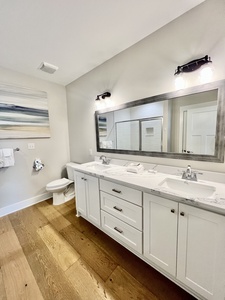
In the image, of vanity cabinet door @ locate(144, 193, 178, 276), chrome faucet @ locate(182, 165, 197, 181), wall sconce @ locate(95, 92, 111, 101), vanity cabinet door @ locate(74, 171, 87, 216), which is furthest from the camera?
wall sconce @ locate(95, 92, 111, 101)

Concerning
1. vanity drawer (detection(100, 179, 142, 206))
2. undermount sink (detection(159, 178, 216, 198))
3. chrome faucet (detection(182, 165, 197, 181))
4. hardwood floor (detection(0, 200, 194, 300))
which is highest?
chrome faucet (detection(182, 165, 197, 181))

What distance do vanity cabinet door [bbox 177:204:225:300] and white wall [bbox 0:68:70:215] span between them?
252cm

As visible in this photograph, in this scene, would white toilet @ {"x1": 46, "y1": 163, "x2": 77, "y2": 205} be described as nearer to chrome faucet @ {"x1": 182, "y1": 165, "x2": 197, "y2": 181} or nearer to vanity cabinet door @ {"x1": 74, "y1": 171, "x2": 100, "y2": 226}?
vanity cabinet door @ {"x1": 74, "y1": 171, "x2": 100, "y2": 226}

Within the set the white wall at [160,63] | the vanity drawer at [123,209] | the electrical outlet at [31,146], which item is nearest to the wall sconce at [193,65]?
the white wall at [160,63]

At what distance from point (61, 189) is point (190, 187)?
2.12 meters

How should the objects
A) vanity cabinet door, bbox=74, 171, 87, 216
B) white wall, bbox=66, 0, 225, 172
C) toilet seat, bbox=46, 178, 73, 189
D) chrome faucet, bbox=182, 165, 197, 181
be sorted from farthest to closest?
1. toilet seat, bbox=46, 178, 73, 189
2. vanity cabinet door, bbox=74, 171, 87, 216
3. chrome faucet, bbox=182, 165, 197, 181
4. white wall, bbox=66, 0, 225, 172

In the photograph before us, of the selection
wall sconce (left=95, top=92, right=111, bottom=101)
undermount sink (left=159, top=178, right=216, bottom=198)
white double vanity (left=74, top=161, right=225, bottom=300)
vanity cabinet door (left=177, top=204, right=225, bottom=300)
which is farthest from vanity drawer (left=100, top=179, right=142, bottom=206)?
wall sconce (left=95, top=92, right=111, bottom=101)

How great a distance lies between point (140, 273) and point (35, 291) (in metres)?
0.91

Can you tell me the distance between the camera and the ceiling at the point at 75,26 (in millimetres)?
1197

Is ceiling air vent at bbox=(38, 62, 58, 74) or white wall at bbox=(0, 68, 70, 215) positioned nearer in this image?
ceiling air vent at bbox=(38, 62, 58, 74)

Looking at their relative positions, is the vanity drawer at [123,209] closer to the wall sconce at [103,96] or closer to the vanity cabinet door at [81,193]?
the vanity cabinet door at [81,193]

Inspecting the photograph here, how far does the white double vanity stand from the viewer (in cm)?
88

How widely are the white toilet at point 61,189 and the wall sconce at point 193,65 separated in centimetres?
219

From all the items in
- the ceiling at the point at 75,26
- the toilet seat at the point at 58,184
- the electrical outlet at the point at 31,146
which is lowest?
the toilet seat at the point at 58,184
